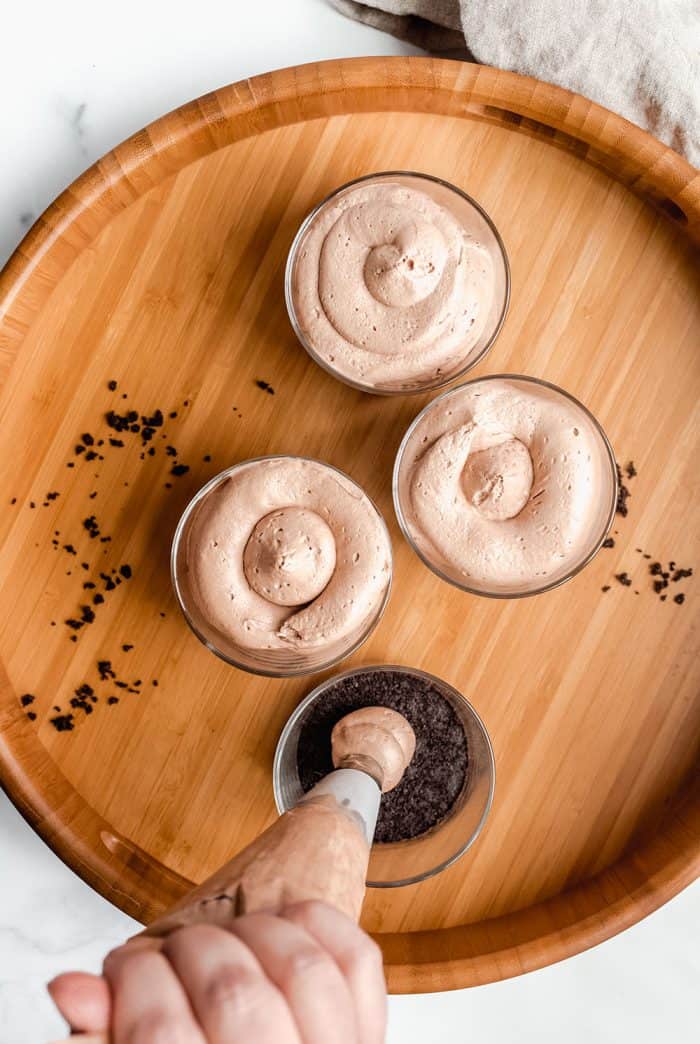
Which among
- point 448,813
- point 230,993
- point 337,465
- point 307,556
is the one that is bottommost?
point 448,813

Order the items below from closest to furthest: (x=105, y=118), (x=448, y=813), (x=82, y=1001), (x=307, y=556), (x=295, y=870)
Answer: (x=82, y=1001), (x=295, y=870), (x=307, y=556), (x=448, y=813), (x=105, y=118)

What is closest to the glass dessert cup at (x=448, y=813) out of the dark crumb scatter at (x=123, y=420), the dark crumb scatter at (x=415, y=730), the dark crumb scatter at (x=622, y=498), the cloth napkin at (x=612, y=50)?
the dark crumb scatter at (x=415, y=730)

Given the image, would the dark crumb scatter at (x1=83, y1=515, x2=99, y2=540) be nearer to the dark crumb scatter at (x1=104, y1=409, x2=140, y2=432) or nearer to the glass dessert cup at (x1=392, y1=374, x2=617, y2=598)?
the dark crumb scatter at (x1=104, y1=409, x2=140, y2=432)

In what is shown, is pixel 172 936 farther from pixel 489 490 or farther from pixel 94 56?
pixel 94 56

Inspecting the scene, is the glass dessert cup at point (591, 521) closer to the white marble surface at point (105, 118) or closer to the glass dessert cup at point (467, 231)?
the glass dessert cup at point (467, 231)

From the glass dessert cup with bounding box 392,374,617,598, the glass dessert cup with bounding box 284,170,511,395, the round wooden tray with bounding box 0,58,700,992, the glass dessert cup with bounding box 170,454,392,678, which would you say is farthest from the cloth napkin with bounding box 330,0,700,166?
the glass dessert cup with bounding box 170,454,392,678

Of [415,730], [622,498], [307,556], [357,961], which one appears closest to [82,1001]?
[357,961]

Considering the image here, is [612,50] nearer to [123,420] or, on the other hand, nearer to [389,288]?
[389,288]
